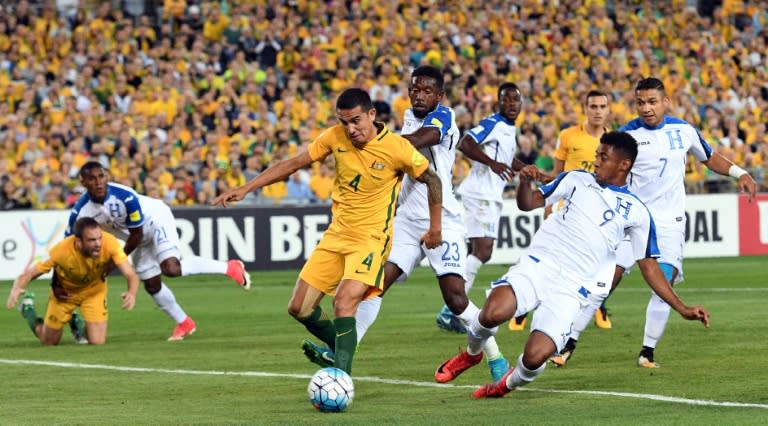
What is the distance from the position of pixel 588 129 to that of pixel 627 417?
22.9 ft

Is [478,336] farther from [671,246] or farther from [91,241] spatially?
[91,241]

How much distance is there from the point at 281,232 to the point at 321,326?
1370 centimetres

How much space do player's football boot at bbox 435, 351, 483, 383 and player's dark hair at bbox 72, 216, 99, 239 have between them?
4.92 m

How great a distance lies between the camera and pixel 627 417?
895cm

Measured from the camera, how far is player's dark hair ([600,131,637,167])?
10203 mm

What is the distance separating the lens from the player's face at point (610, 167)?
10.2 metres

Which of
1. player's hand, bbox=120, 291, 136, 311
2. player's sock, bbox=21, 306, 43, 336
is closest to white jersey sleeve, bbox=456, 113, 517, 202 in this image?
player's hand, bbox=120, 291, 136, 311

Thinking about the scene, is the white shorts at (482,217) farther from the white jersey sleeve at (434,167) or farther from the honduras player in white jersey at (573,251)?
the honduras player in white jersey at (573,251)

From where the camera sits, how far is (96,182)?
15273mm

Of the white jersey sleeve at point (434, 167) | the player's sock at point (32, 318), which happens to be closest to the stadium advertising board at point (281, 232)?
the player's sock at point (32, 318)

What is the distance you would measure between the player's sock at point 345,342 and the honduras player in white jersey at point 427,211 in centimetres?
164

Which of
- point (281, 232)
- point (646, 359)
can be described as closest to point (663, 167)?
point (646, 359)

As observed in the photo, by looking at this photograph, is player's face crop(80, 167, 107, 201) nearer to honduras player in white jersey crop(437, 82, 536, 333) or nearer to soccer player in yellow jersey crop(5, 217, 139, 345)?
soccer player in yellow jersey crop(5, 217, 139, 345)

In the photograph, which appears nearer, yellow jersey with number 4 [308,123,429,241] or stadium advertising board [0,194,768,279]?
yellow jersey with number 4 [308,123,429,241]
